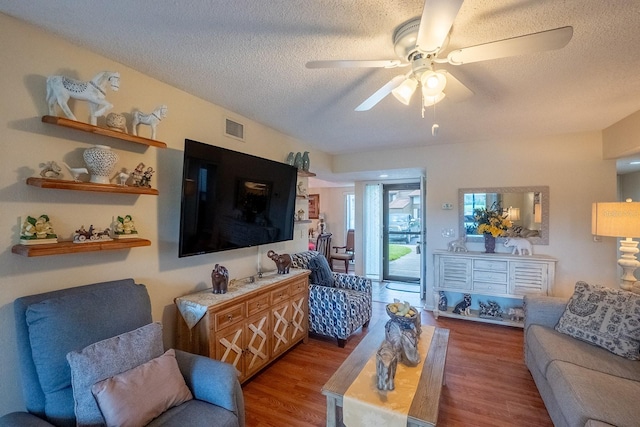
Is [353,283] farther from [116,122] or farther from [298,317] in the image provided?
[116,122]

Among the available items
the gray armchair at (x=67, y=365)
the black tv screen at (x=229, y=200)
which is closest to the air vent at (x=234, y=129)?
the black tv screen at (x=229, y=200)

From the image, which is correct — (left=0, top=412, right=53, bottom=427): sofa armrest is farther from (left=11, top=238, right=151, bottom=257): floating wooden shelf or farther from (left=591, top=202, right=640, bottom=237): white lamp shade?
(left=591, top=202, right=640, bottom=237): white lamp shade

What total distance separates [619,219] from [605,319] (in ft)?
3.50

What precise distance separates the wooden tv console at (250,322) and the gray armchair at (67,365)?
1.45 ft

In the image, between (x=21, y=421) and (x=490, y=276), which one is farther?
(x=490, y=276)

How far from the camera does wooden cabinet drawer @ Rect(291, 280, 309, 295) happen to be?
296cm

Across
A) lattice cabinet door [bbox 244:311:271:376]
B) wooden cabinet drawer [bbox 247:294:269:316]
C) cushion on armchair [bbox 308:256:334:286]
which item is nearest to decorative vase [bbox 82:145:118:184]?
wooden cabinet drawer [bbox 247:294:269:316]

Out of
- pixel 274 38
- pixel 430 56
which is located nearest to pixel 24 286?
pixel 274 38

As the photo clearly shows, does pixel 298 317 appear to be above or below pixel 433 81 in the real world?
below

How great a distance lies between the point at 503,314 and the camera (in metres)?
3.76

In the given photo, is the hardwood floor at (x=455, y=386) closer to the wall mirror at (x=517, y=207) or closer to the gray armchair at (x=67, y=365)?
the gray armchair at (x=67, y=365)

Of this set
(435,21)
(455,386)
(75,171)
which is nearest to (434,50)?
(435,21)

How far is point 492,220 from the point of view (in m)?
3.76

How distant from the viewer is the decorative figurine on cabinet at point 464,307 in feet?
12.7
